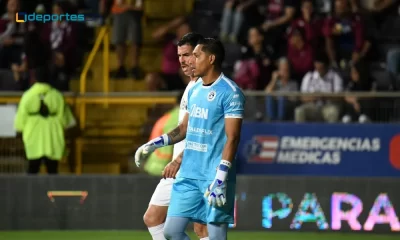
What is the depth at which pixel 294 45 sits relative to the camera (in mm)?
17469

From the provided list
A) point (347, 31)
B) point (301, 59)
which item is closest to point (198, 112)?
point (301, 59)

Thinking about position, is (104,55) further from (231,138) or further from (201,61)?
(231,138)

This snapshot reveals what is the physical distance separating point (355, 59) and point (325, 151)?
2.16m

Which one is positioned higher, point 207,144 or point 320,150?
point 207,144

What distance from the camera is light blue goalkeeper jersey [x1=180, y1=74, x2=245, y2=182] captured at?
328 inches

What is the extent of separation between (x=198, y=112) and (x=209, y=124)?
0.14 meters

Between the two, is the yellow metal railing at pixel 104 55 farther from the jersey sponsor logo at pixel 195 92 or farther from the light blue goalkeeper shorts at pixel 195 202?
the light blue goalkeeper shorts at pixel 195 202

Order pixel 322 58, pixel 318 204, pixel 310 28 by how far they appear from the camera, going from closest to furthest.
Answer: pixel 318 204, pixel 322 58, pixel 310 28

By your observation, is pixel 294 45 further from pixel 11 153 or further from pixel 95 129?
pixel 11 153

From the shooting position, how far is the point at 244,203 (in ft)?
45.2

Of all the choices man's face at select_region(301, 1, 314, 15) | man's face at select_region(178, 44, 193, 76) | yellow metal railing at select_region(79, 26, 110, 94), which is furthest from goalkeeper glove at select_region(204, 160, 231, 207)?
man's face at select_region(301, 1, 314, 15)

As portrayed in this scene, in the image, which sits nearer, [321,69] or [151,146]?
[151,146]

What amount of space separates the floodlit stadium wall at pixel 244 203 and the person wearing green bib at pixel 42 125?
54.0 inches

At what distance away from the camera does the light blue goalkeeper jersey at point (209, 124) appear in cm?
832
